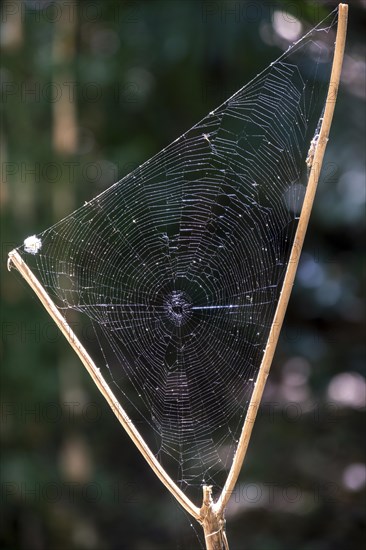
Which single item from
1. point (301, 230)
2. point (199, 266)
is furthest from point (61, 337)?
point (301, 230)

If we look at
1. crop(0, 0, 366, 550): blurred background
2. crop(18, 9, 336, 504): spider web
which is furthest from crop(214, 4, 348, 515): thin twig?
crop(0, 0, 366, 550): blurred background

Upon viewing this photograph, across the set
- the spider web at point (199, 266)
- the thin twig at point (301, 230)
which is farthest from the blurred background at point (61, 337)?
the thin twig at point (301, 230)

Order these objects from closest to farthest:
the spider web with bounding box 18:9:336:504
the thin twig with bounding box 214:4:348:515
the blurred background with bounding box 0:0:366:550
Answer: the thin twig with bounding box 214:4:348:515 → the spider web with bounding box 18:9:336:504 → the blurred background with bounding box 0:0:366:550

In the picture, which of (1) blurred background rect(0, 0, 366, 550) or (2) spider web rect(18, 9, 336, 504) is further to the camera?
(1) blurred background rect(0, 0, 366, 550)

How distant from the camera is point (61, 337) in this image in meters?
3.28

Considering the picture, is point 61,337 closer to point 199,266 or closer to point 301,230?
point 199,266

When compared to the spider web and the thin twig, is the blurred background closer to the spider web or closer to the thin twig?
the spider web

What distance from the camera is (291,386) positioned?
3.12m

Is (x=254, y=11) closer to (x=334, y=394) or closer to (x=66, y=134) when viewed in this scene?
(x=66, y=134)

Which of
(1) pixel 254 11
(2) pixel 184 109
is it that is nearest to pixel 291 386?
(2) pixel 184 109

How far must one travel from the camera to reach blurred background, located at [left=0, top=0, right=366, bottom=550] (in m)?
2.99

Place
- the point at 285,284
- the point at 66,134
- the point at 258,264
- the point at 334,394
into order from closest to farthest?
the point at 285,284 → the point at 258,264 → the point at 334,394 → the point at 66,134

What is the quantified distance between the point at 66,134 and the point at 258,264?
220 cm

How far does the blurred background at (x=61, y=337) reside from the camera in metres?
2.99
